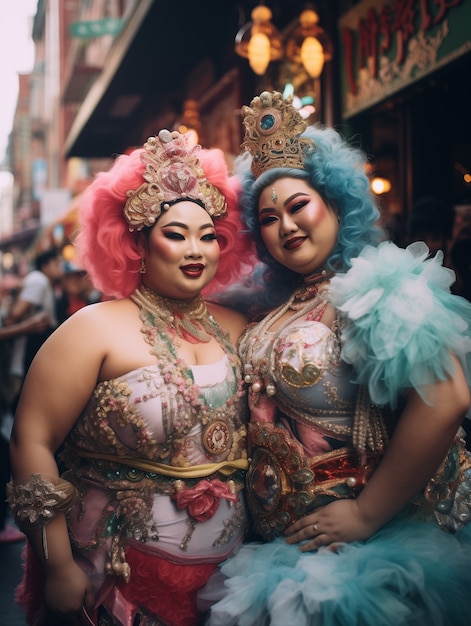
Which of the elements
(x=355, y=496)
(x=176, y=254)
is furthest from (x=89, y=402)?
(x=355, y=496)

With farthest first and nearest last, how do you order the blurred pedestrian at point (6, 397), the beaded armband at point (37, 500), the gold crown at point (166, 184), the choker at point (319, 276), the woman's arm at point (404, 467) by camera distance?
the blurred pedestrian at point (6, 397), the choker at point (319, 276), the gold crown at point (166, 184), the beaded armband at point (37, 500), the woman's arm at point (404, 467)

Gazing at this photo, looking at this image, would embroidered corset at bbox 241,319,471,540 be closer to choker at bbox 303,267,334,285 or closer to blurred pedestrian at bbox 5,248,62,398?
choker at bbox 303,267,334,285

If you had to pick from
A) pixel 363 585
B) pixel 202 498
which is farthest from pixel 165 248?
pixel 363 585

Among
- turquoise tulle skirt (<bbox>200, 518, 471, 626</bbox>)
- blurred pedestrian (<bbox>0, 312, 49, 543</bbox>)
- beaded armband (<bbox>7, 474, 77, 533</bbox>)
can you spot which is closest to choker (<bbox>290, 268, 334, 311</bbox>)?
turquoise tulle skirt (<bbox>200, 518, 471, 626</bbox>)

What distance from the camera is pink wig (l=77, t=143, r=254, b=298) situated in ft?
→ 7.29

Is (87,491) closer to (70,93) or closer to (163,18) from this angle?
(163,18)

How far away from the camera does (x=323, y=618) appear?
171cm

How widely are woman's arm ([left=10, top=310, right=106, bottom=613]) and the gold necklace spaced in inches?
9.4

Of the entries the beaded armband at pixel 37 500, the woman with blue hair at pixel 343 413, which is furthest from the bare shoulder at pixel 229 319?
the beaded armband at pixel 37 500

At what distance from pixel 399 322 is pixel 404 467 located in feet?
1.43

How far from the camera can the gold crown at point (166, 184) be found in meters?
2.15

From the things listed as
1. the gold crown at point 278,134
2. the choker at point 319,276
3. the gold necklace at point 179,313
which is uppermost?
the gold crown at point 278,134

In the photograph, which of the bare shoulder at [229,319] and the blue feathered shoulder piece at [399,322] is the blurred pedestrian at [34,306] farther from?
the blue feathered shoulder piece at [399,322]

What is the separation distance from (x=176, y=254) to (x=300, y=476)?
86 cm
